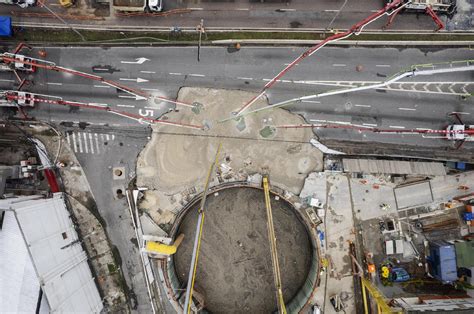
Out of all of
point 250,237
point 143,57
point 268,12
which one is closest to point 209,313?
point 250,237

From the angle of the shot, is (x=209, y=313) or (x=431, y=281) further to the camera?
(x=209, y=313)

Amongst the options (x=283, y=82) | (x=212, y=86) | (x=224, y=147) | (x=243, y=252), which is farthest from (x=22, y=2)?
(x=243, y=252)

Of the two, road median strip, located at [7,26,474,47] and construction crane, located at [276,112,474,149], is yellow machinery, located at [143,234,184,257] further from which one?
road median strip, located at [7,26,474,47]

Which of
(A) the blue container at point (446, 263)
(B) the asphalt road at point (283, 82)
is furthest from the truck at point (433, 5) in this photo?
(A) the blue container at point (446, 263)

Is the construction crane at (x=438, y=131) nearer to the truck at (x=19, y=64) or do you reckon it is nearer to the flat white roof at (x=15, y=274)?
the flat white roof at (x=15, y=274)

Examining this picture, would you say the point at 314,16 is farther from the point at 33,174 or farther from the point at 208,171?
the point at 33,174
